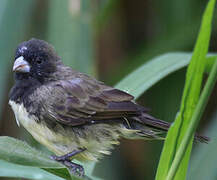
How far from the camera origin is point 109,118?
2.51 m

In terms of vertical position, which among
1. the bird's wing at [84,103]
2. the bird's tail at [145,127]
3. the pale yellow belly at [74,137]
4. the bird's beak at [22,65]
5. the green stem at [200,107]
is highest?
the green stem at [200,107]

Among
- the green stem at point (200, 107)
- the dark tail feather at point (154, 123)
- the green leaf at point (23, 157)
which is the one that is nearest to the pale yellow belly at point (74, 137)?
the dark tail feather at point (154, 123)

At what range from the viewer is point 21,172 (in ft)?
4.57

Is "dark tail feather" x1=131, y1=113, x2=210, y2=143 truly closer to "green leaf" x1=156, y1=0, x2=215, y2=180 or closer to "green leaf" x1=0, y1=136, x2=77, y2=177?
"green leaf" x1=156, y1=0, x2=215, y2=180

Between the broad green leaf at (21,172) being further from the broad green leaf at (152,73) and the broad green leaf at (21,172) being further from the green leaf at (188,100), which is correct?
the broad green leaf at (152,73)

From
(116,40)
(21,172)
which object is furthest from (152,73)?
(116,40)

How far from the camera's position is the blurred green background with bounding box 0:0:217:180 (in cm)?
319

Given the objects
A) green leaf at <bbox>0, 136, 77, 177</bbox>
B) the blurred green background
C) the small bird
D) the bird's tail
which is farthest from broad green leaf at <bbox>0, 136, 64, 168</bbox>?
the blurred green background

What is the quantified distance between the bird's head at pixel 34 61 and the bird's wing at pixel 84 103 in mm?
131

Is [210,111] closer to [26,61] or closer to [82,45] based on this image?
[82,45]

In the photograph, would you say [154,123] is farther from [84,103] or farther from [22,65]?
[22,65]

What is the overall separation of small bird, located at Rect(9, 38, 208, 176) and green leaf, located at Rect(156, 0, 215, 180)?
71cm

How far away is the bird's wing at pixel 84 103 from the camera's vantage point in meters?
2.47

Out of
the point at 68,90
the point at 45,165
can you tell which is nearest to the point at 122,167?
the point at 68,90
